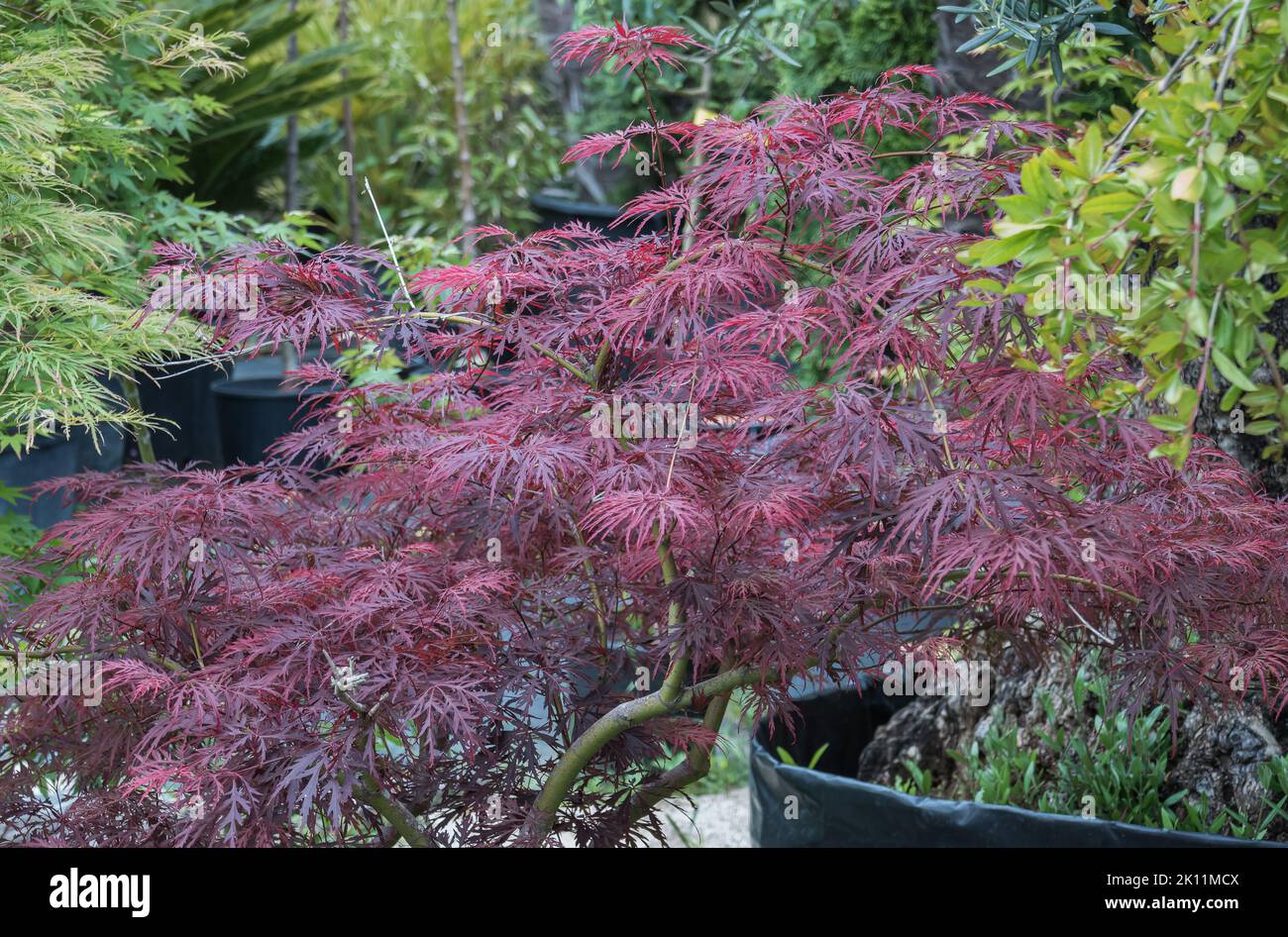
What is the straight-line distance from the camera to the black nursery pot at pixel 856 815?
2148mm

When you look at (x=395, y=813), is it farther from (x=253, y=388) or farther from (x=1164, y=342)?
(x=253, y=388)

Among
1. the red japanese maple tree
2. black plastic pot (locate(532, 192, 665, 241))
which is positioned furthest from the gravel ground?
black plastic pot (locate(532, 192, 665, 241))

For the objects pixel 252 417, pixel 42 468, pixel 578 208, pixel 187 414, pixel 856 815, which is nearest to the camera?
pixel 856 815

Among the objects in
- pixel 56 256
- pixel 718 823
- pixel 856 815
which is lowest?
pixel 718 823

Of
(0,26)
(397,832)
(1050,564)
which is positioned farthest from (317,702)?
(0,26)

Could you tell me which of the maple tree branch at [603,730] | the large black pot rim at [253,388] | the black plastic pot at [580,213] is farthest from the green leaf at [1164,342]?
the black plastic pot at [580,213]

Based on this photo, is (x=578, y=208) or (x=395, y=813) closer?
(x=395, y=813)

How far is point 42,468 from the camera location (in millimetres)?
3289

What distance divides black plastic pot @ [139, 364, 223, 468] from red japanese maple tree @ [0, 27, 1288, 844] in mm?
2504

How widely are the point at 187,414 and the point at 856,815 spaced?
307 cm

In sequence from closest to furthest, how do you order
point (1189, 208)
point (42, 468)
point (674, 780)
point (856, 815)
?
1. point (1189, 208)
2. point (674, 780)
3. point (856, 815)
4. point (42, 468)

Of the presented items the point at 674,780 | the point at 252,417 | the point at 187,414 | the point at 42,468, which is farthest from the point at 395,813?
the point at 187,414

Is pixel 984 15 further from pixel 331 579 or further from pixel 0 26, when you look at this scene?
pixel 0 26

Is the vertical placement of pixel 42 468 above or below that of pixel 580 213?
below
